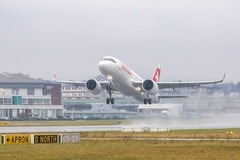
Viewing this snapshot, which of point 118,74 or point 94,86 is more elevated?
point 118,74

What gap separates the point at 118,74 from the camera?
116 meters

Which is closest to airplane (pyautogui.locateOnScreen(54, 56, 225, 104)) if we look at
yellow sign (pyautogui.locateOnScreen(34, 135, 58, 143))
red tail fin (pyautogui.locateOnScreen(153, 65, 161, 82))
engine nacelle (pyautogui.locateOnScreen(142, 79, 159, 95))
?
engine nacelle (pyautogui.locateOnScreen(142, 79, 159, 95))

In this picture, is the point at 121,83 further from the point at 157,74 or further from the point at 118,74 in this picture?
the point at 157,74

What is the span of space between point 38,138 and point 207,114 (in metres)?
68.9

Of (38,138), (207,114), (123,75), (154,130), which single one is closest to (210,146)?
(38,138)

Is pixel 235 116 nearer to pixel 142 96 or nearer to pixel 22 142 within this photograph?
pixel 142 96

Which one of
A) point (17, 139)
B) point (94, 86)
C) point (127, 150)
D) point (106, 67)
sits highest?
point (106, 67)

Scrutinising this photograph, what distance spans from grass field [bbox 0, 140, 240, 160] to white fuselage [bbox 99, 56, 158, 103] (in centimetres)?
4160

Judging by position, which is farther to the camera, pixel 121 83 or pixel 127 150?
pixel 121 83

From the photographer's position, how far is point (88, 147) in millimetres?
65688

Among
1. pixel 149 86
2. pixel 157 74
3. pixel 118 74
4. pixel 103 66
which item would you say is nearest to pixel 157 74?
pixel 157 74

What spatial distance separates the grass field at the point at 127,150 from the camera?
54906mm

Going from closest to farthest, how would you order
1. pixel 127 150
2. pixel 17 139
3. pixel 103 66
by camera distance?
pixel 127 150
pixel 17 139
pixel 103 66

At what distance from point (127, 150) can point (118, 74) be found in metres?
54.9
